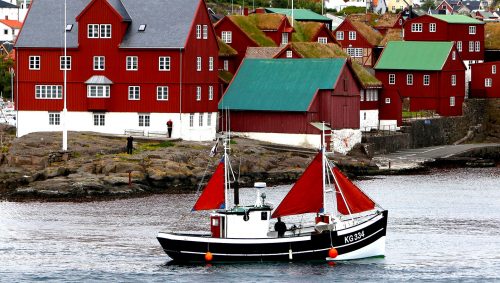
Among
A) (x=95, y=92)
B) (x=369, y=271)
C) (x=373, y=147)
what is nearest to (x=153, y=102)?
(x=95, y=92)

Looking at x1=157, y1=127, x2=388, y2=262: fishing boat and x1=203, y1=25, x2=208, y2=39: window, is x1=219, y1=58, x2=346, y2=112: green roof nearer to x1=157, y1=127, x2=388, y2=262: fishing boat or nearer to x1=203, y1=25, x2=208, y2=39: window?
x1=203, y1=25, x2=208, y2=39: window

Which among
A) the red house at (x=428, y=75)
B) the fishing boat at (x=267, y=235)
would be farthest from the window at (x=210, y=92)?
the fishing boat at (x=267, y=235)

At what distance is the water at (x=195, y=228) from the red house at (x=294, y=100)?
11791 millimetres

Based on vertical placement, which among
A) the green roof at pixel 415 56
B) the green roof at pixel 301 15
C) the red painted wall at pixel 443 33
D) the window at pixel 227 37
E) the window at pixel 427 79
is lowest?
the window at pixel 427 79

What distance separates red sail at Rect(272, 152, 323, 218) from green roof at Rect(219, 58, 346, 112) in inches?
1431

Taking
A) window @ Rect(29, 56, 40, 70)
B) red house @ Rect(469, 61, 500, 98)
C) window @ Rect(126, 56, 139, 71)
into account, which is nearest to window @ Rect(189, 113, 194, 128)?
window @ Rect(126, 56, 139, 71)

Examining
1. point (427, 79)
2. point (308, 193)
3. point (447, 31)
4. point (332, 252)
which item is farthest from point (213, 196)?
point (447, 31)

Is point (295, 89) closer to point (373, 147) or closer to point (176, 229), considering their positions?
point (373, 147)

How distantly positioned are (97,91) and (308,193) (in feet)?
123

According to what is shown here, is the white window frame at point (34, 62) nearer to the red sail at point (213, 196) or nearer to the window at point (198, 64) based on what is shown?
the window at point (198, 64)

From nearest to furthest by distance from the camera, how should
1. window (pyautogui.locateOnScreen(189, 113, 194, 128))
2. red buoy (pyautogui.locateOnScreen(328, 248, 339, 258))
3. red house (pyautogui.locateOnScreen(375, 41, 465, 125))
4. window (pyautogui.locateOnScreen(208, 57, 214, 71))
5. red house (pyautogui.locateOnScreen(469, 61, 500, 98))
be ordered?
red buoy (pyautogui.locateOnScreen(328, 248, 339, 258)) < window (pyautogui.locateOnScreen(189, 113, 194, 128)) < window (pyautogui.locateOnScreen(208, 57, 214, 71)) < red house (pyautogui.locateOnScreen(375, 41, 465, 125)) < red house (pyautogui.locateOnScreen(469, 61, 500, 98))

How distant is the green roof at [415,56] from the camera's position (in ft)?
393

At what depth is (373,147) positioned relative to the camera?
104812mm

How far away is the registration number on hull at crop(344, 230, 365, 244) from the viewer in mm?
61500
